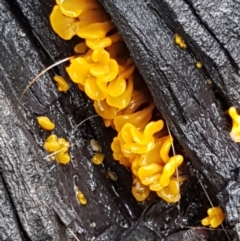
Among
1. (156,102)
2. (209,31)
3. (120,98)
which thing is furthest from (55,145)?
(209,31)

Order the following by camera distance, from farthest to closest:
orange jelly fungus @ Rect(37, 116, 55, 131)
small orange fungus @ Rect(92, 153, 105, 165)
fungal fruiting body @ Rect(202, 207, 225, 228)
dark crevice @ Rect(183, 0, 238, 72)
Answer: small orange fungus @ Rect(92, 153, 105, 165) < orange jelly fungus @ Rect(37, 116, 55, 131) < fungal fruiting body @ Rect(202, 207, 225, 228) < dark crevice @ Rect(183, 0, 238, 72)

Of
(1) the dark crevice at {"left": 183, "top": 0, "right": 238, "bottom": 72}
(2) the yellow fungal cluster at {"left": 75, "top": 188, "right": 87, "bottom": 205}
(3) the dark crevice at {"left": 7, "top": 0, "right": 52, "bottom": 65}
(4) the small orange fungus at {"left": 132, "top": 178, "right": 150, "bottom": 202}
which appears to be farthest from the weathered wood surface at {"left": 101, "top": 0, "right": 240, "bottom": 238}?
(2) the yellow fungal cluster at {"left": 75, "top": 188, "right": 87, "bottom": 205}

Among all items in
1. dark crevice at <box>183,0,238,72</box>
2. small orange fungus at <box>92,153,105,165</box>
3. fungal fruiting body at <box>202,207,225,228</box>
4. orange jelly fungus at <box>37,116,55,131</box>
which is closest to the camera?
dark crevice at <box>183,0,238,72</box>

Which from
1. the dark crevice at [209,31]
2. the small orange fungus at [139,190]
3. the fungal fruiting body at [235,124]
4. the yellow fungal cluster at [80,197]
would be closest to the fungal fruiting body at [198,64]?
the dark crevice at [209,31]

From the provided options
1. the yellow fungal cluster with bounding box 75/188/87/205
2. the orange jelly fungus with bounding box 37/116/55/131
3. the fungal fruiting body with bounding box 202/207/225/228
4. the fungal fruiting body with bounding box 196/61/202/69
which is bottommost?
the fungal fruiting body with bounding box 202/207/225/228

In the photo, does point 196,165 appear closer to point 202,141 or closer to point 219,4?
point 202,141

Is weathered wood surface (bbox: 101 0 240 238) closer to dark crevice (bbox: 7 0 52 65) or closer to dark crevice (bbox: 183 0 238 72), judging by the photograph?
dark crevice (bbox: 183 0 238 72)
